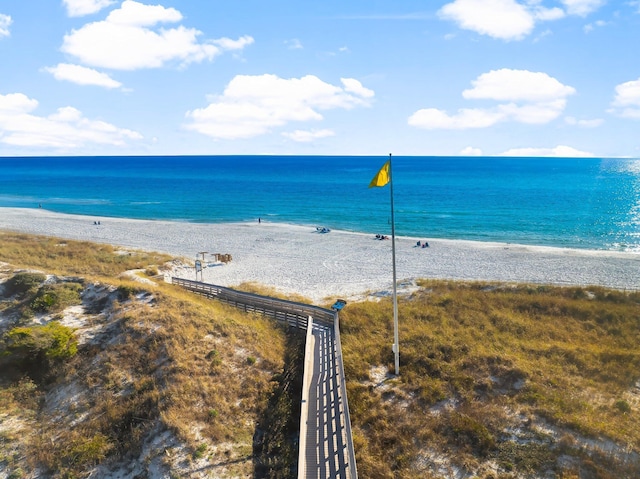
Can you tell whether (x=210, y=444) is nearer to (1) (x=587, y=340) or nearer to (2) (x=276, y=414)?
(2) (x=276, y=414)

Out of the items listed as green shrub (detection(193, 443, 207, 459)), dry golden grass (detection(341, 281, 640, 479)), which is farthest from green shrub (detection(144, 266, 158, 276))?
green shrub (detection(193, 443, 207, 459))

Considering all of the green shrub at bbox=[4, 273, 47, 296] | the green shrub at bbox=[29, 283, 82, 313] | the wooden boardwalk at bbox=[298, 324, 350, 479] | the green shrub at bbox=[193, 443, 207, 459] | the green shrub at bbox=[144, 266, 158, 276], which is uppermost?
the green shrub at bbox=[4, 273, 47, 296]

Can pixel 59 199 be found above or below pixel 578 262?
above

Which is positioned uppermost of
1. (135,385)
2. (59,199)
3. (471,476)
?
(59,199)

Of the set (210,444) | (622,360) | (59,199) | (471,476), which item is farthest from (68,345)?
(59,199)

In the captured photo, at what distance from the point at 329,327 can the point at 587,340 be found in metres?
13.6

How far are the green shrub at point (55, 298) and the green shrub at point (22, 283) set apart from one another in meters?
1.12

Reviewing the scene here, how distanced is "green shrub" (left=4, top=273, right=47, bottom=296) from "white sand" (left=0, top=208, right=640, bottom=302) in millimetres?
13413

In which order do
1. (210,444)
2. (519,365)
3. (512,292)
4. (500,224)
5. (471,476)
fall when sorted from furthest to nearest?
(500,224)
(512,292)
(519,365)
(210,444)
(471,476)

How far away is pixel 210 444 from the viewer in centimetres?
1404

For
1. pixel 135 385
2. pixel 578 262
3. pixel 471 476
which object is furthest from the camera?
pixel 578 262

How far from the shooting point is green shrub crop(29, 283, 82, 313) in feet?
76.2

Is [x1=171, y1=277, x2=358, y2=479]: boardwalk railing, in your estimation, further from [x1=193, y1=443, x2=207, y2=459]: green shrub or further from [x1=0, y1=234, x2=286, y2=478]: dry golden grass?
[x1=193, y1=443, x2=207, y2=459]: green shrub

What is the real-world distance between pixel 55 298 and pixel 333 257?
29.0m
